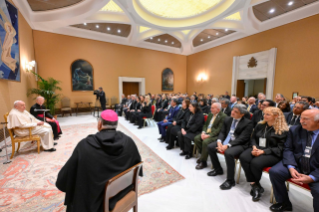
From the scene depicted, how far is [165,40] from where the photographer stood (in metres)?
11.5

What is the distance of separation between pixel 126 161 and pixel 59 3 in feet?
28.1

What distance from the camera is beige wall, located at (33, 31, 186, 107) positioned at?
27.8 feet

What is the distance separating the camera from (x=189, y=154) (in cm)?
363

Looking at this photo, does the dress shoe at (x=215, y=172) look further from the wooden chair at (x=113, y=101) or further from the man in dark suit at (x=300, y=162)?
the wooden chair at (x=113, y=101)

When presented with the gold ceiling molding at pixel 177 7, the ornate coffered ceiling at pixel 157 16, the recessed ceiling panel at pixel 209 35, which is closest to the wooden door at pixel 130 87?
the ornate coffered ceiling at pixel 157 16

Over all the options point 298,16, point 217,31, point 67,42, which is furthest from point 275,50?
point 67,42

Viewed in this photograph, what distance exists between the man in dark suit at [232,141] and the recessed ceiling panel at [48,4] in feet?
27.1

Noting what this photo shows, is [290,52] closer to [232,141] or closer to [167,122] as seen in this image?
[167,122]

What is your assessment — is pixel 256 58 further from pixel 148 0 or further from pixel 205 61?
pixel 148 0

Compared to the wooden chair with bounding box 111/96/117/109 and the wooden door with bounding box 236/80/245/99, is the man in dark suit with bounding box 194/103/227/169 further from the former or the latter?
the wooden chair with bounding box 111/96/117/109

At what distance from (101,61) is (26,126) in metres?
7.59

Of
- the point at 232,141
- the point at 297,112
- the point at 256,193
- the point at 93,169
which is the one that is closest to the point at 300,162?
the point at 256,193

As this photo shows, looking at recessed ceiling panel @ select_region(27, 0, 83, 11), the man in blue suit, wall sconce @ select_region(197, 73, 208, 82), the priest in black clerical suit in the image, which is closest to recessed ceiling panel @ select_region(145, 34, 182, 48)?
wall sconce @ select_region(197, 73, 208, 82)

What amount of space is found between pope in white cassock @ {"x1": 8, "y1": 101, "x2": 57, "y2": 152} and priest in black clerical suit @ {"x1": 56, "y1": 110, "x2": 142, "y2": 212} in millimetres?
3128
